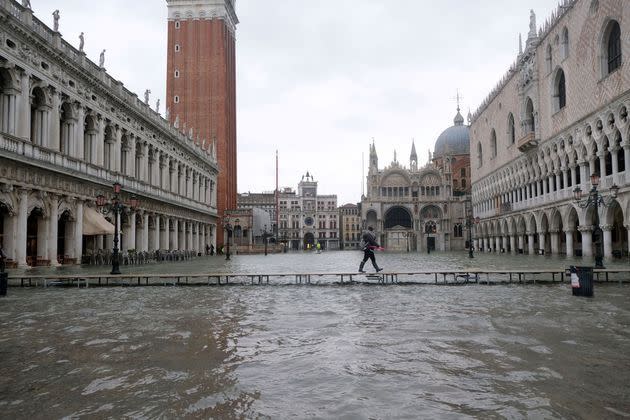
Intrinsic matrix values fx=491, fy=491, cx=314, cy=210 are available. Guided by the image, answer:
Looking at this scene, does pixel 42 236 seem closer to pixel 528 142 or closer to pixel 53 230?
pixel 53 230

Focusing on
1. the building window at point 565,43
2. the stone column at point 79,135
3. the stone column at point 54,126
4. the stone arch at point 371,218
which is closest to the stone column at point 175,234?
the stone column at point 79,135

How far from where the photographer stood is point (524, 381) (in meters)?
5.23

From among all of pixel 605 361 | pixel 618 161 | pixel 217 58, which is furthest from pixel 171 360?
pixel 217 58

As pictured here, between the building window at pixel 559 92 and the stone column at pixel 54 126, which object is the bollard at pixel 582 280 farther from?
the building window at pixel 559 92

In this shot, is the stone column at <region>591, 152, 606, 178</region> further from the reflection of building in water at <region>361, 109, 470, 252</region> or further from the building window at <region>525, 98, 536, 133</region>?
the reflection of building in water at <region>361, 109, 470, 252</region>

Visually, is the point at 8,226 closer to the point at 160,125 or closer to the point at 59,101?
the point at 59,101

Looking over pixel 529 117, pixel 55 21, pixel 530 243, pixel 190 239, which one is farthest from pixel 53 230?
pixel 529 117

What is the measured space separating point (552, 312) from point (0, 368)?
936cm

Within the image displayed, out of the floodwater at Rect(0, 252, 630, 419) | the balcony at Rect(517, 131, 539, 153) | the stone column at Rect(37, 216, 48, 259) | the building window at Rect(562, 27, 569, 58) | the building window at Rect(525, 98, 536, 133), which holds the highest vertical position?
the building window at Rect(562, 27, 569, 58)

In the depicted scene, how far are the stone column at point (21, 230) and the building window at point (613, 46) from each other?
34696 millimetres

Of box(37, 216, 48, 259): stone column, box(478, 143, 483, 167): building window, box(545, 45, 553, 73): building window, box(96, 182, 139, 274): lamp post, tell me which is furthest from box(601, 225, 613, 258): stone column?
box(478, 143, 483, 167): building window

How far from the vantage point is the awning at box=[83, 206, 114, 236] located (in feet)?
98.1

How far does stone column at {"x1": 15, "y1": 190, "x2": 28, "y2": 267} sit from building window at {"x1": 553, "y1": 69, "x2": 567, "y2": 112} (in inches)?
1533

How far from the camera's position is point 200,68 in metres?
69.7
